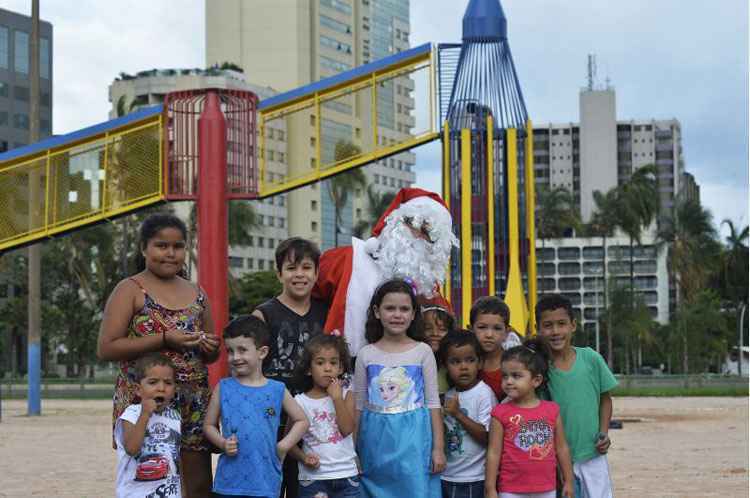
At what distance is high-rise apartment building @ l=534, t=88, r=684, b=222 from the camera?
134 m

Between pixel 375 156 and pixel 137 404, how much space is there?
13.1 m

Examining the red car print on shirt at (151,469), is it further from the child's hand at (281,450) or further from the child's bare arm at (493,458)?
the child's bare arm at (493,458)

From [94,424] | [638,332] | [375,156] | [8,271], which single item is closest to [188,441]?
[375,156]

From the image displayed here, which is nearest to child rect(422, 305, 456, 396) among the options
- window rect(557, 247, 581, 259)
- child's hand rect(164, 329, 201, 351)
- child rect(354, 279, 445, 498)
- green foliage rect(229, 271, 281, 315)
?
child rect(354, 279, 445, 498)

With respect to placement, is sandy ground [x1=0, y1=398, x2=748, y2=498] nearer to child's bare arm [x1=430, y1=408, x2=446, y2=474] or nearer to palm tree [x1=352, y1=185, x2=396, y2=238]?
child's bare arm [x1=430, y1=408, x2=446, y2=474]

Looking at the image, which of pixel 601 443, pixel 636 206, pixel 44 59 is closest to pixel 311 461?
pixel 601 443

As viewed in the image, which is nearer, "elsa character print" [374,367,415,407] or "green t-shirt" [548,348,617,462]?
"elsa character print" [374,367,415,407]

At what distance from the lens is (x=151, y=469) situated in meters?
5.98

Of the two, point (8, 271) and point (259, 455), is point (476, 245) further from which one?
point (8, 271)

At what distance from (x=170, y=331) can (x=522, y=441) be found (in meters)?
1.76

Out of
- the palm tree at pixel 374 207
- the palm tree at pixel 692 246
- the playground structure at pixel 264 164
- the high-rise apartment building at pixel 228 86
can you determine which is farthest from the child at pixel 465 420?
the high-rise apartment building at pixel 228 86

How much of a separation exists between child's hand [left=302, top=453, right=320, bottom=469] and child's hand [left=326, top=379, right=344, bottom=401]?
0.29 m

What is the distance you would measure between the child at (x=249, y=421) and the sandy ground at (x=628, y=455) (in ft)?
23.0

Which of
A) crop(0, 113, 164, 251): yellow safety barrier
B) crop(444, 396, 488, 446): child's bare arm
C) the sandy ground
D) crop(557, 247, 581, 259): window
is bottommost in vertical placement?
the sandy ground
